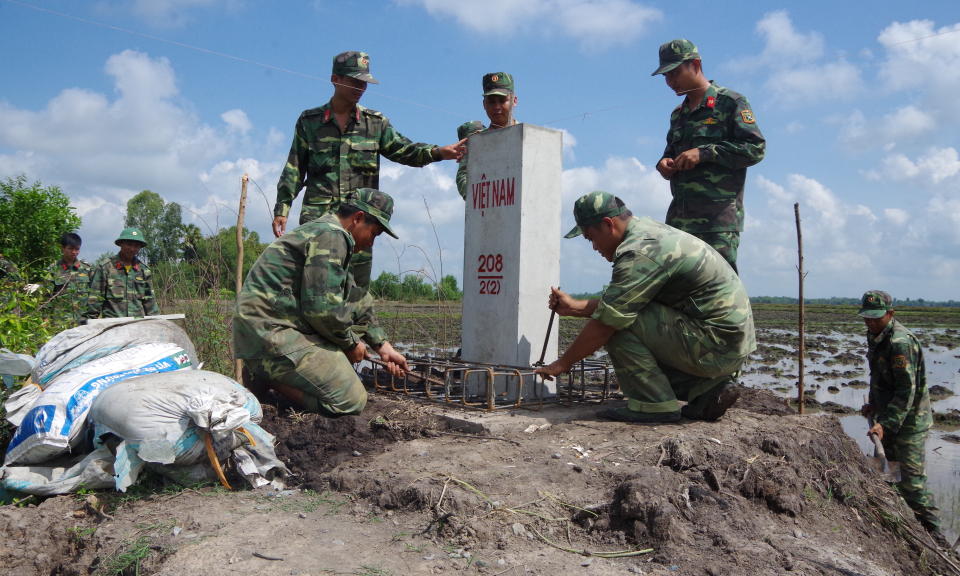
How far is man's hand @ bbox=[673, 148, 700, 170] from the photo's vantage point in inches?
172

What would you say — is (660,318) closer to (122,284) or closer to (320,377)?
(320,377)

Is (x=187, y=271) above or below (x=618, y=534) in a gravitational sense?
above

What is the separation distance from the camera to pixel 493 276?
468cm

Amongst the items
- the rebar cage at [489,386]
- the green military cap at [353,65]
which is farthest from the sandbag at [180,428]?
the green military cap at [353,65]

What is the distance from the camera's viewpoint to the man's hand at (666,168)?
4602 mm

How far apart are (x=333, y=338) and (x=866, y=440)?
235 inches

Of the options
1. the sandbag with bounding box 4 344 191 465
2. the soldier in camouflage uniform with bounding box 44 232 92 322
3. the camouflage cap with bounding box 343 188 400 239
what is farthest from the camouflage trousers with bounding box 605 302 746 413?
the soldier in camouflage uniform with bounding box 44 232 92 322

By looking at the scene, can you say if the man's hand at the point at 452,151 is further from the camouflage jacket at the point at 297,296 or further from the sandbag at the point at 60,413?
the sandbag at the point at 60,413

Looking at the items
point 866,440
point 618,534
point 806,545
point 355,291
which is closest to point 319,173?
point 355,291

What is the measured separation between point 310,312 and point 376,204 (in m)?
0.77

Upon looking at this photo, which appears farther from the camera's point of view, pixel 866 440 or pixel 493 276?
pixel 866 440

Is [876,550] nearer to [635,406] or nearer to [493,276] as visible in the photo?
[635,406]

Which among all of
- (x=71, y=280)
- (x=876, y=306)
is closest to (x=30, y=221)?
(x=71, y=280)

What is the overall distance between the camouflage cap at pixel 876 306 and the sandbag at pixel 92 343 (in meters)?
4.75
